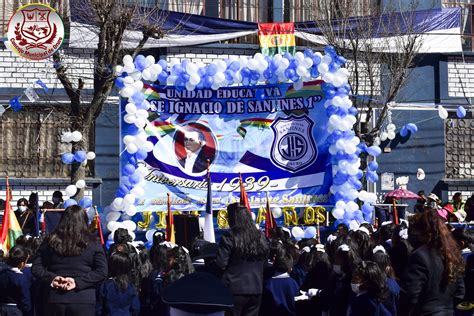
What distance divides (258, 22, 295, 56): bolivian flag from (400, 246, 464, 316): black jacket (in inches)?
573

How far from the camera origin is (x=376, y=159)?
23547 mm

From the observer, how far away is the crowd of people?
8.40m

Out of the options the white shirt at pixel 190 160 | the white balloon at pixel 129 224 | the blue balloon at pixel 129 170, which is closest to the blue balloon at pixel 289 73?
the white shirt at pixel 190 160

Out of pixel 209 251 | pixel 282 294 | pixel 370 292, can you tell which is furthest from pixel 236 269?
pixel 370 292

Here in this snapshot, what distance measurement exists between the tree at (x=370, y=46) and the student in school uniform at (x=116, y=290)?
1224 cm

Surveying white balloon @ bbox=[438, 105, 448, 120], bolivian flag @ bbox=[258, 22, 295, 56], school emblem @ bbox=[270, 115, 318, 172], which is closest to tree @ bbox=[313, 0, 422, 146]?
bolivian flag @ bbox=[258, 22, 295, 56]

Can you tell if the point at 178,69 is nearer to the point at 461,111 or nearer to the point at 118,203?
the point at 118,203

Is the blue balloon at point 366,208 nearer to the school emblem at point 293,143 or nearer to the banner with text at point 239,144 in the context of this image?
the banner with text at point 239,144

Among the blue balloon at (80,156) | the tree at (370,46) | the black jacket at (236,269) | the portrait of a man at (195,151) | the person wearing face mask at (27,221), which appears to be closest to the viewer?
the black jacket at (236,269)

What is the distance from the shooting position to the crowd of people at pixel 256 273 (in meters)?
8.40

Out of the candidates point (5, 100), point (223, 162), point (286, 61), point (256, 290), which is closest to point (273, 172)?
point (223, 162)

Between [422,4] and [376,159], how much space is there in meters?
3.89

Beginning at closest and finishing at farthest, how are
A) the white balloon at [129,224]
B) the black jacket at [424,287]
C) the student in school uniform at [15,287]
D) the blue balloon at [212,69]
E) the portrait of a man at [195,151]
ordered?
the black jacket at [424,287], the student in school uniform at [15,287], the white balloon at [129,224], the blue balloon at [212,69], the portrait of a man at [195,151]

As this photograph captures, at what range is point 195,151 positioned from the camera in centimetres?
1906
